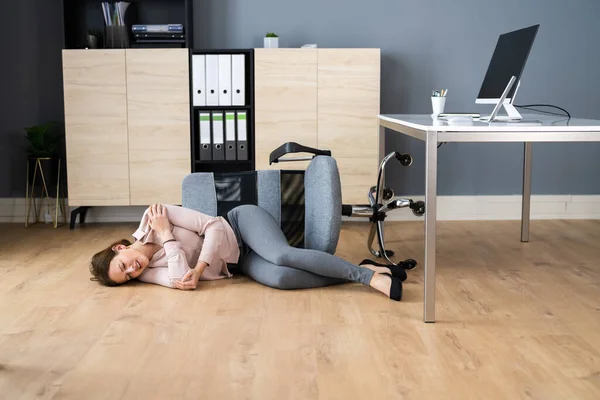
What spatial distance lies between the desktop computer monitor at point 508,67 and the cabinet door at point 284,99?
116 cm

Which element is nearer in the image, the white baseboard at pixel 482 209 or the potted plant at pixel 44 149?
the potted plant at pixel 44 149

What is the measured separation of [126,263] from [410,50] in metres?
2.59

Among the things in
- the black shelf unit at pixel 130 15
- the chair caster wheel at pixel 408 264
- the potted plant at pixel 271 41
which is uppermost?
the black shelf unit at pixel 130 15

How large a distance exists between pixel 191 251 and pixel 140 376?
1.13m

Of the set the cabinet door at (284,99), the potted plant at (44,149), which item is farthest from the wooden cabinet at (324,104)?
the potted plant at (44,149)

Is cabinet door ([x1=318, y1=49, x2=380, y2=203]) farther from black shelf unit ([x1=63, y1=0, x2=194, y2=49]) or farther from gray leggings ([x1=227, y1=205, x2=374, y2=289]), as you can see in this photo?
gray leggings ([x1=227, y1=205, x2=374, y2=289])

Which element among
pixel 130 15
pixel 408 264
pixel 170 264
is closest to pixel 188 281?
pixel 170 264

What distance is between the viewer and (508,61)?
348cm

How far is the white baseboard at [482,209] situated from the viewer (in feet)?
16.5

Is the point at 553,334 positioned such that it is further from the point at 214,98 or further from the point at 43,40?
the point at 43,40

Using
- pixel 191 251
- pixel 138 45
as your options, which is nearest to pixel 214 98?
pixel 138 45

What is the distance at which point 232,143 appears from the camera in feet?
15.3

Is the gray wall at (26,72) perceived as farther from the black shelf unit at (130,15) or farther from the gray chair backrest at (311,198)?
the gray chair backrest at (311,198)

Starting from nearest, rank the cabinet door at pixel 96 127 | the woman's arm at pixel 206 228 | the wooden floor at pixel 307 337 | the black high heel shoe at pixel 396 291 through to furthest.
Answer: the wooden floor at pixel 307 337
the black high heel shoe at pixel 396 291
the woman's arm at pixel 206 228
the cabinet door at pixel 96 127
